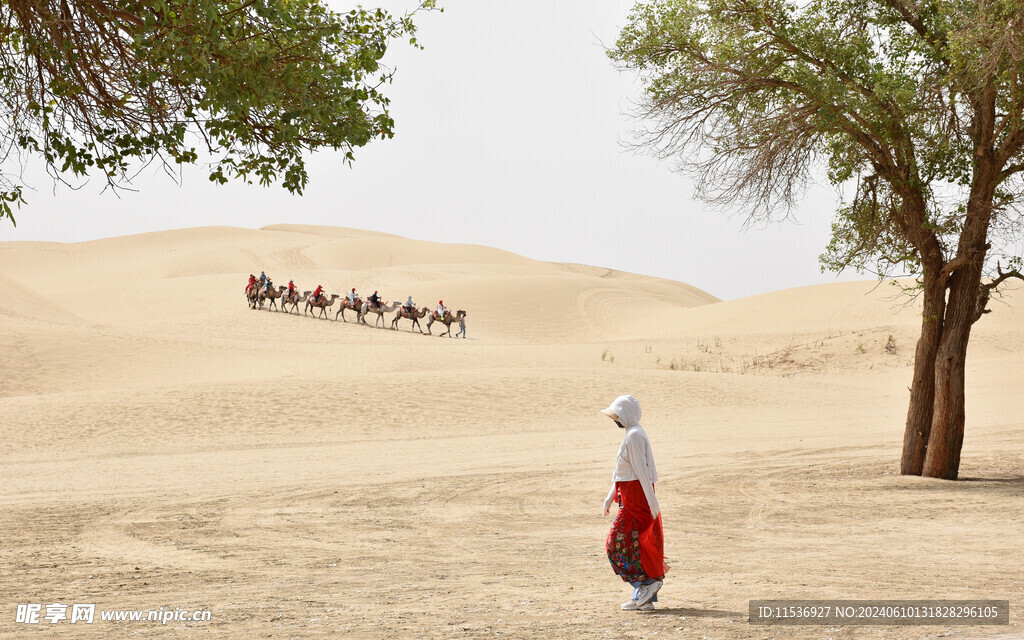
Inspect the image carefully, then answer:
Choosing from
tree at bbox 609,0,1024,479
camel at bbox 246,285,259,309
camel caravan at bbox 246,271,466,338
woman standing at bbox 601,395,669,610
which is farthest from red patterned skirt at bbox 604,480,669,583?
camel at bbox 246,285,259,309

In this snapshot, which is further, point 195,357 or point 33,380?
point 195,357

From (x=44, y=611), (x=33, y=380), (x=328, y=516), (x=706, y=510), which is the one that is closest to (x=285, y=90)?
(x=44, y=611)

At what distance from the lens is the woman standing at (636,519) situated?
21.6ft

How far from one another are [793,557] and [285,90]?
20.2ft

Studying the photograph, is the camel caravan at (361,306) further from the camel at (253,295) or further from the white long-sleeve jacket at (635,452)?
the white long-sleeve jacket at (635,452)

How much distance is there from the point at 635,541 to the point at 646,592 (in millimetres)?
368

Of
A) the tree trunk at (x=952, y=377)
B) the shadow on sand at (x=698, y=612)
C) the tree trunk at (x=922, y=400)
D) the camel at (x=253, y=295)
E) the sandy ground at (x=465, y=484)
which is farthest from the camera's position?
the camel at (x=253, y=295)

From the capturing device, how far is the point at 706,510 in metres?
11.4

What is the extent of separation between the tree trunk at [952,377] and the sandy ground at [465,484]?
0.42 m

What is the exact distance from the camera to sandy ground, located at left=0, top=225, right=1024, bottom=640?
279 inches

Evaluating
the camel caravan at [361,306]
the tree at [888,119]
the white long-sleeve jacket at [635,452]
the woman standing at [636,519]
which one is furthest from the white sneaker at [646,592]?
the camel caravan at [361,306]

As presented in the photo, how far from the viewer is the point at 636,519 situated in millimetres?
6676

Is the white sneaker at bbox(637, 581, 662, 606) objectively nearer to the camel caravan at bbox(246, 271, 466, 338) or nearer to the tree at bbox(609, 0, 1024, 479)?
the tree at bbox(609, 0, 1024, 479)

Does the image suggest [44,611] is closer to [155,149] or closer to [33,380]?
[155,149]
